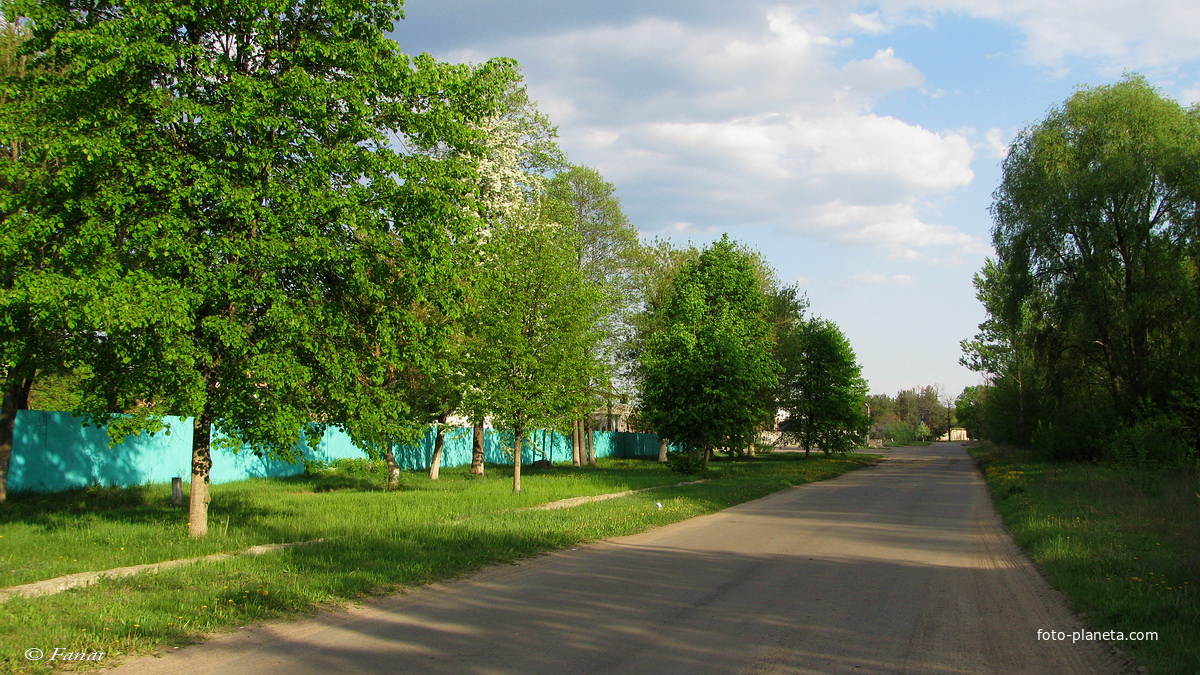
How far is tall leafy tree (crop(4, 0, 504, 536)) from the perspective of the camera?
10.7 meters

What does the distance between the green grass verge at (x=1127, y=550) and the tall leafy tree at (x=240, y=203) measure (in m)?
9.99

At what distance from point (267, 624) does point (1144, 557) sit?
10.8 meters

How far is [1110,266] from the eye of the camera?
1150 inches

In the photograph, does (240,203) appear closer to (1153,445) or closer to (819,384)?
(1153,445)

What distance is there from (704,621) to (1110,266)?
2888 centimetres

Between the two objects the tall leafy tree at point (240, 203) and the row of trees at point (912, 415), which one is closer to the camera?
the tall leafy tree at point (240, 203)

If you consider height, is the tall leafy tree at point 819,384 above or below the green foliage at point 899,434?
above

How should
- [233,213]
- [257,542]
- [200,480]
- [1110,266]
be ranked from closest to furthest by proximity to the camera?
1. [233,213]
2. [257,542]
3. [200,480]
4. [1110,266]

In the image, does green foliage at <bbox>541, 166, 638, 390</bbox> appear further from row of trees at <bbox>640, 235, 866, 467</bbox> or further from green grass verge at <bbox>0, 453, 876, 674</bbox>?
green grass verge at <bbox>0, 453, 876, 674</bbox>

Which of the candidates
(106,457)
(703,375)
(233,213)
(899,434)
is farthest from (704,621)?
(899,434)

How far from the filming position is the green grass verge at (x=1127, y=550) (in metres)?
6.99

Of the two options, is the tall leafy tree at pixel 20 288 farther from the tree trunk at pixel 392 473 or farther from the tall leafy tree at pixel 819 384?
the tall leafy tree at pixel 819 384

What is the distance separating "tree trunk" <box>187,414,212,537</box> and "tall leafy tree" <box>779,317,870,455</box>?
127ft

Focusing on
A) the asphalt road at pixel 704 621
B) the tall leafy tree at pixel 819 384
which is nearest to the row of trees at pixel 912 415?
the tall leafy tree at pixel 819 384
